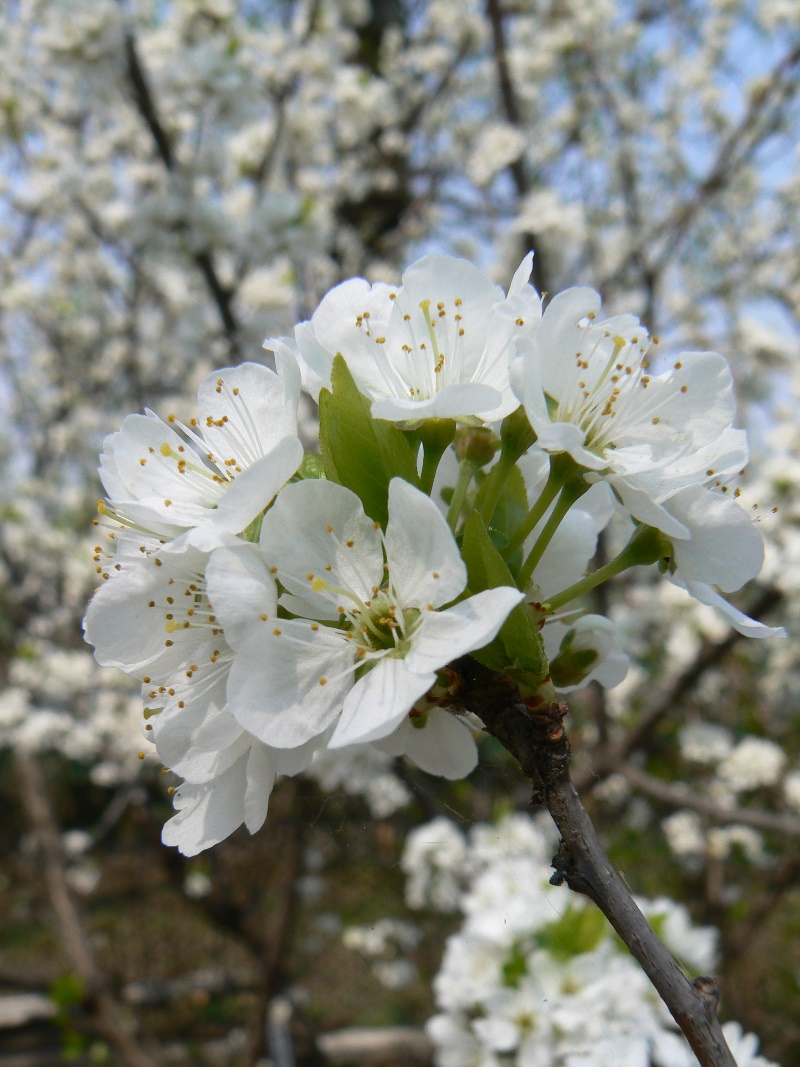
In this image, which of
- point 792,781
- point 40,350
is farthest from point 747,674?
point 40,350

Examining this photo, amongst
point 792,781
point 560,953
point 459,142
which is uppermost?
point 459,142

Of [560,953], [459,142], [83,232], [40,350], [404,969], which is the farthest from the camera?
[40,350]

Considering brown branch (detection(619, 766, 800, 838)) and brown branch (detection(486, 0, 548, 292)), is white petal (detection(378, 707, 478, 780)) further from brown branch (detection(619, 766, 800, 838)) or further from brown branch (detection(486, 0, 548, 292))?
brown branch (detection(486, 0, 548, 292))

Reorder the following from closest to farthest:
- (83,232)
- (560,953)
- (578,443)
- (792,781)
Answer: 1. (578,443)
2. (560,953)
3. (792,781)
4. (83,232)

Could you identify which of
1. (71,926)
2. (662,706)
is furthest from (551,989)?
(71,926)

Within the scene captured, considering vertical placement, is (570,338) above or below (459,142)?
above

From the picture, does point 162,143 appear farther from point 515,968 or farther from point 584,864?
point 584,864

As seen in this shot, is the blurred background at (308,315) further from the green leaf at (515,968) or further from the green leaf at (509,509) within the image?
the green leaf at (509,509)

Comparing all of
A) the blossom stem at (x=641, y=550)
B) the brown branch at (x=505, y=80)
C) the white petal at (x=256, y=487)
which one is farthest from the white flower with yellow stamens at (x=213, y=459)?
the brown branch at (x=505, y=80)

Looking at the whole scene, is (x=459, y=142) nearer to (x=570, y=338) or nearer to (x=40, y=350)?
(x=40, y=350)
